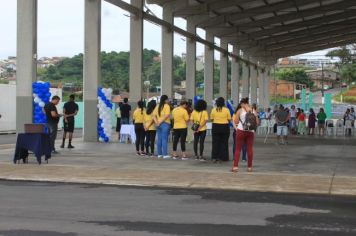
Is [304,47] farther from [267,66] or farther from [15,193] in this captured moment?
[15,193]

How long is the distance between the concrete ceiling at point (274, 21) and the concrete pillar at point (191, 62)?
59cm

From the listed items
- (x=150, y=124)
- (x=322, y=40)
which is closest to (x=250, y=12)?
(x=322, y=40)

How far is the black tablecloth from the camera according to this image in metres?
14.7

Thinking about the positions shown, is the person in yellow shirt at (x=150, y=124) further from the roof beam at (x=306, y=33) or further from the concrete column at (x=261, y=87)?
the concrete column at (x=261, y=87)

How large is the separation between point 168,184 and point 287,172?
353cm

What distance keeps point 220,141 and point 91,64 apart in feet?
29.6

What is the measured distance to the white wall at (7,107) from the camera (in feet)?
106

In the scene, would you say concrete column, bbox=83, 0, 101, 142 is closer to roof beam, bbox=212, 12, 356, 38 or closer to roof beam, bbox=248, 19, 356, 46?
roof beam, bbox=212, 12, 356, 38

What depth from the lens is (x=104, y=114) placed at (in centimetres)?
2323

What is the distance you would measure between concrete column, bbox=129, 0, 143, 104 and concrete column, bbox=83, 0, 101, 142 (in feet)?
10.9

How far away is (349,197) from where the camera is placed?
33.8 ft

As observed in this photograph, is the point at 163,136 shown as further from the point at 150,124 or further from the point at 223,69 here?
the point at 223,69

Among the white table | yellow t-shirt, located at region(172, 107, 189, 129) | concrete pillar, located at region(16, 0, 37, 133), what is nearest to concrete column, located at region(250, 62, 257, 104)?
the white table

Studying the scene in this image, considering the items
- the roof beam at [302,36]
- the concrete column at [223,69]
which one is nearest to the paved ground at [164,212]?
the concrete column at [223,69]
